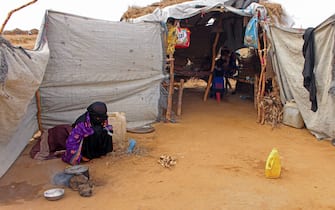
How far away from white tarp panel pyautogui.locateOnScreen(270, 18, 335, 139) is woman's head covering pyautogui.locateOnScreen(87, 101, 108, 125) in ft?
11.6

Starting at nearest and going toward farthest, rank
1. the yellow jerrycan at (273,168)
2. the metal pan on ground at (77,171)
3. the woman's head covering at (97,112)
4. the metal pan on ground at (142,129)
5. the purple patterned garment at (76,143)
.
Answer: the metal pan on ground at (77,171)
the yellow jerrycan at (273,168)
the purple patterned garment at (76,143)
the woman's head covering at (97,112)
the metal pan on ground at (142,129)

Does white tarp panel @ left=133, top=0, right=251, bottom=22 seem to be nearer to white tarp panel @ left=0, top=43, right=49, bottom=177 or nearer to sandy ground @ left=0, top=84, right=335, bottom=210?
sandy ground @ left=0, top=84, right=335, bottom=210

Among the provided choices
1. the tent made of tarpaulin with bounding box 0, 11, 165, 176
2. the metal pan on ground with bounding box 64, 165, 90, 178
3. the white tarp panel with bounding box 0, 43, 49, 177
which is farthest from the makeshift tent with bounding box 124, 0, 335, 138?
the metal pan on ground with bounding box 64, 165, 90, 178

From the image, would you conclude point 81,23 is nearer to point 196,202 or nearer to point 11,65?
point 11,65

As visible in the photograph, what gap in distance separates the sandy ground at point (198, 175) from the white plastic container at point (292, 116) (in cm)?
15

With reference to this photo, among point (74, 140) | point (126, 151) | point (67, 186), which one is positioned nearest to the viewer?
point (67, 186)

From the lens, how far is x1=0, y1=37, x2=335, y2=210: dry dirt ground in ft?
10.7

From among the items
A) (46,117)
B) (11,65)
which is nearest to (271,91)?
(46,117)

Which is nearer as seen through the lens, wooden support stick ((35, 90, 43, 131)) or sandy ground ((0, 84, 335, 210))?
sandy ground ((0, 84, 335, 210))

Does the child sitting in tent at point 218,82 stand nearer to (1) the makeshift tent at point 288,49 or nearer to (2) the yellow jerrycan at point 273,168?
(1) the makeshift tent at point 288,49

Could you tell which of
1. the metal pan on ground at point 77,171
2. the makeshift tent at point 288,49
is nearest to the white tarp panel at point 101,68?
the makeshift tent at point 288,49

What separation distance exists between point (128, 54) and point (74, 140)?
7.54ft

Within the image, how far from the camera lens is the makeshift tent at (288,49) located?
17.5ft

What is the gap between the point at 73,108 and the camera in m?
5.59
